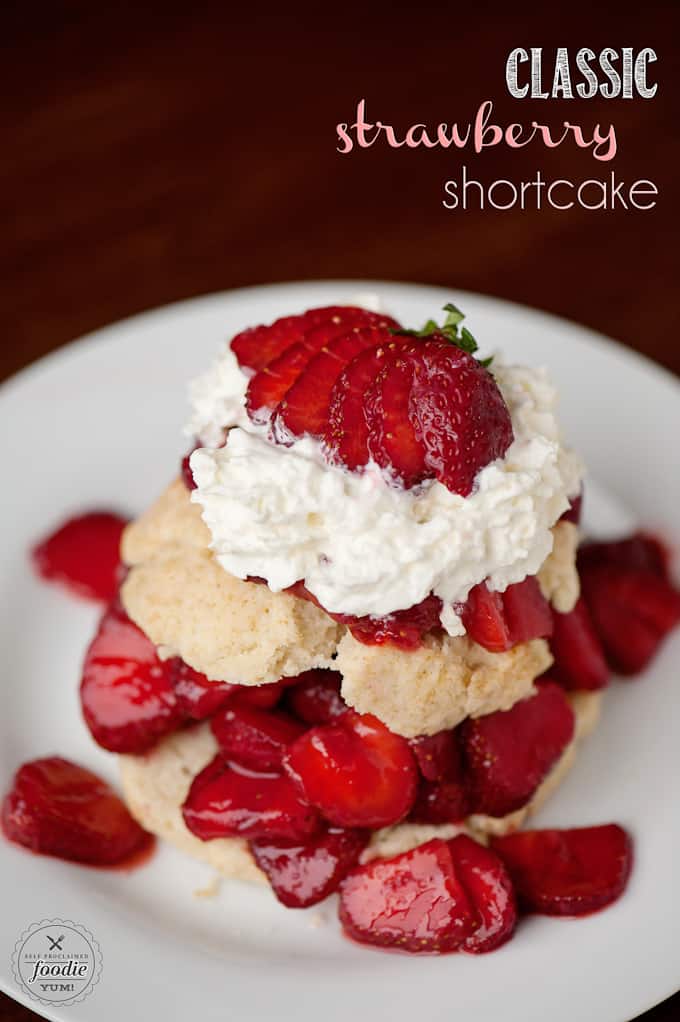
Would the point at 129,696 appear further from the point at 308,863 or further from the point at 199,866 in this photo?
the point at 308,863

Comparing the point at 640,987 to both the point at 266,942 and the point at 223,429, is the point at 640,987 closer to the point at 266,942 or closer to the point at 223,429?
the point at 266,942

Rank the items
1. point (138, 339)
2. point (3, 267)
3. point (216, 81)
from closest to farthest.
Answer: point (138, 339) → point (3, 267) → point (216, 81)

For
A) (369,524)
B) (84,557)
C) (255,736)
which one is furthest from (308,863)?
(84,557)

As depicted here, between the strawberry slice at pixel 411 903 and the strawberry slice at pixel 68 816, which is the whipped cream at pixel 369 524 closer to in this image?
the strawberry slice at pixel 411 903

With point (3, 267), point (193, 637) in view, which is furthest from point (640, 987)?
point (3, 267)

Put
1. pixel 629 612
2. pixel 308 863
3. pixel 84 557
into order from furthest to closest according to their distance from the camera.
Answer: pixel 84 557, pixel 629 612, pixel 308 863

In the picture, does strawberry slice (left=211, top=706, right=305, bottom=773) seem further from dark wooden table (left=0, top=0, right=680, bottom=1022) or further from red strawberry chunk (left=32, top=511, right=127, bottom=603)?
dark wooden table (left=0, top=0, right=680, bottom=1022)
